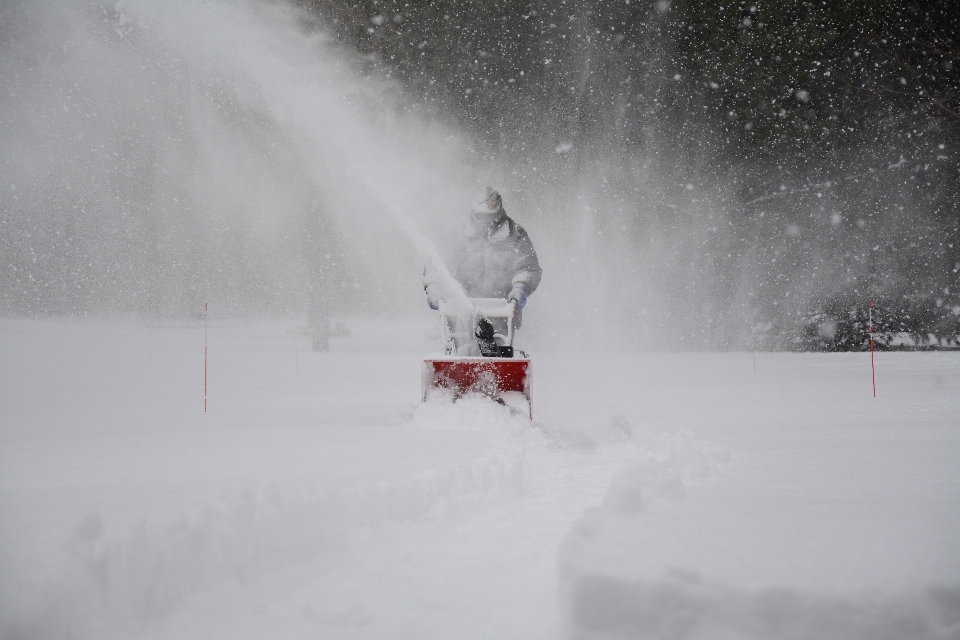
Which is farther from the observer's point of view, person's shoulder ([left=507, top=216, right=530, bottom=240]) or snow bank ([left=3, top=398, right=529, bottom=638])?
person's shoulder ([left=507, top=216, right=530, bottom=240])

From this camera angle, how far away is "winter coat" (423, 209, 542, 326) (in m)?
7.09

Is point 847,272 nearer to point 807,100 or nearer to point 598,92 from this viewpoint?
point 807,100

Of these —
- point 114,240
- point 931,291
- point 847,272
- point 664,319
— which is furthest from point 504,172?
point 114,240

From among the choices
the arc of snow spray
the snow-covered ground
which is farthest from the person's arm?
the snow-covered ground

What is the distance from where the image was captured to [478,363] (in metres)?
5.88

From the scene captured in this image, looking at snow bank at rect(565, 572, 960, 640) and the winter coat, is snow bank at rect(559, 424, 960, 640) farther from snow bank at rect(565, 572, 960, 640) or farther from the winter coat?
the winter coat

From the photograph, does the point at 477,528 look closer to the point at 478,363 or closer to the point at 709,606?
the point at 709,606

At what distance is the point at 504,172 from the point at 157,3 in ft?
44.0

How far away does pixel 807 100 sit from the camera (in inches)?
739

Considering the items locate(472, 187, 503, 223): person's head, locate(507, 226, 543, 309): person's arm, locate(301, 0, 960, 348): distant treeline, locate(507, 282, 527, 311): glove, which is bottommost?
locate(507, 282, 527, 311): glove

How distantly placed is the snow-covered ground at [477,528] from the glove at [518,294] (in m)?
1.70

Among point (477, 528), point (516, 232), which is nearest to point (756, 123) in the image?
point (516, 232)

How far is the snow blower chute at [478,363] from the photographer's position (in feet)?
19.1

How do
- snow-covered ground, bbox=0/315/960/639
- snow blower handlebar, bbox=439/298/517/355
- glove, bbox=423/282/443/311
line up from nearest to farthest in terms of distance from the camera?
1. snow-covered ground, bbox=0/315/960/639
2. snow blower handlebar, bbox=439/298/517/355
3. glove, bbox=423/282/443/311
